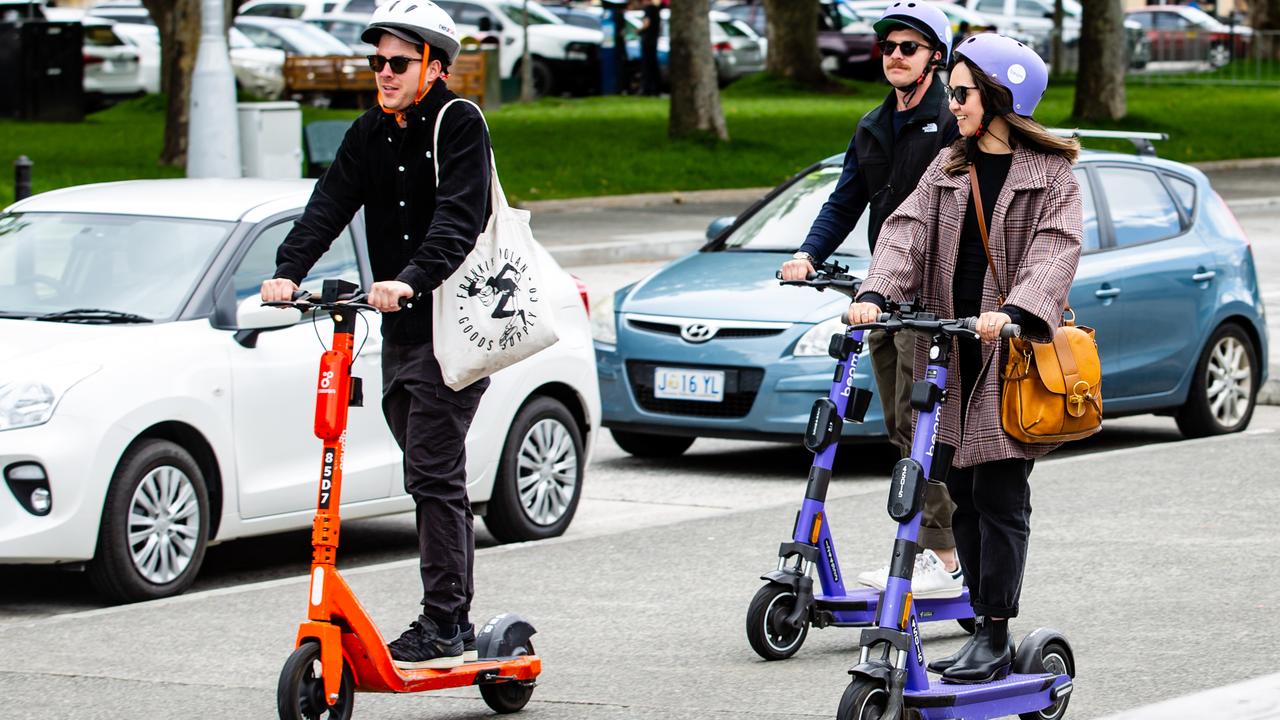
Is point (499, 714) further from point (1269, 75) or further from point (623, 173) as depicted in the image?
point (1269, 75)

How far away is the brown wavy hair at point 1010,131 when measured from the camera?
5242mm

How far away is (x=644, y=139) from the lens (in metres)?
28.7

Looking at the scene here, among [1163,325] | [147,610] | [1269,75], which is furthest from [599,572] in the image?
[1269,75]

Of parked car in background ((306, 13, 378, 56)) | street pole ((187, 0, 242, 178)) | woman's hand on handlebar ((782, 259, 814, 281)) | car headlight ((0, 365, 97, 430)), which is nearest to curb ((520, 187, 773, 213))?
street pole ((187, 0, 242, 178))

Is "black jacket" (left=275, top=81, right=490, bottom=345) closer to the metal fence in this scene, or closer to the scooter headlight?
the scooter headlight

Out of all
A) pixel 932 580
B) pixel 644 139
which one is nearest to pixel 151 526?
pixel 932 580

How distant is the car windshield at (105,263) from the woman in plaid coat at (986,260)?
3.25 metres

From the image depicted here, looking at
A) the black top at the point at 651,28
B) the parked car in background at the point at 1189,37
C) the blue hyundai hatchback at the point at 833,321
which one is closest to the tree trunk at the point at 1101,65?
the black top at the point at 651,28

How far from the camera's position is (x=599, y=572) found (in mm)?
7730

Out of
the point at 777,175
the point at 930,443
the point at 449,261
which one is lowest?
the point at 777,175

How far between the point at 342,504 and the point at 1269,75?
39992 millimetres

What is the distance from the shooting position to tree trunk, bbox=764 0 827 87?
40.1m

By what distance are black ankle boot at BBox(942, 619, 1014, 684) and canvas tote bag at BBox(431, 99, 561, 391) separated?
1.34m

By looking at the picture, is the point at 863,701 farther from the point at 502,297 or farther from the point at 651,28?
the point at 651,28
